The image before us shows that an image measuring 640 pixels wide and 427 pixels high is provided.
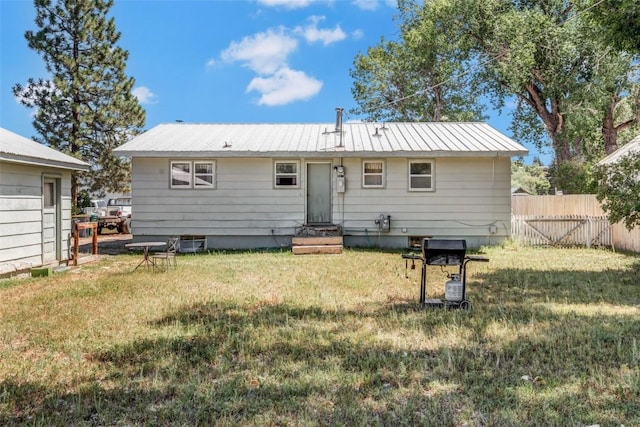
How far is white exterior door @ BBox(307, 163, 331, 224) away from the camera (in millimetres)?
12773

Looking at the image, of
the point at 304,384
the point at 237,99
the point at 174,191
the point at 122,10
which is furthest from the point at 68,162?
the point at 122,10

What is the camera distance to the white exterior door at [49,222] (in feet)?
29.8

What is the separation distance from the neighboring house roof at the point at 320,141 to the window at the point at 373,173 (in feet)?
1.69

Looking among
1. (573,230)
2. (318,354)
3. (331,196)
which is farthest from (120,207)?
(318,354)

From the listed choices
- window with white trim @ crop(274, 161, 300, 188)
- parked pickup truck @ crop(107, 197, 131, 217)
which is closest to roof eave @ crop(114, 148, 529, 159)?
window with white trim @ crop(274, 161, 300, 188)

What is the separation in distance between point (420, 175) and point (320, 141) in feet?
10.8

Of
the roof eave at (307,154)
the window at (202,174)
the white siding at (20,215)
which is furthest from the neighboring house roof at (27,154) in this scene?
the window at (202,174)

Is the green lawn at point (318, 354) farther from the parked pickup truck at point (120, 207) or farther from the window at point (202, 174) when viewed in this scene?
the parked pickup truck at point (120, 207)

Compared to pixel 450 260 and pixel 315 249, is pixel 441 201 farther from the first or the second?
pixel 450 260

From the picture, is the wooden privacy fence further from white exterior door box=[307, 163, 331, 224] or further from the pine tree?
the pine tree

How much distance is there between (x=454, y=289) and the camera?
5.32 metres

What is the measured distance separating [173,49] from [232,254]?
9607mm

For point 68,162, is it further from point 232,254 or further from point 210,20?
point 210,20

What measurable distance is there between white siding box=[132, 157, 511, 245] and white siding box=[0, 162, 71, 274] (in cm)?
351
